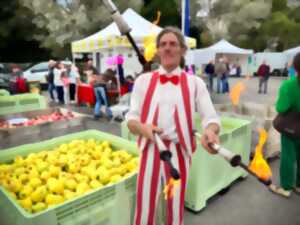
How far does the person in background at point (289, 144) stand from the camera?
8.54 feet

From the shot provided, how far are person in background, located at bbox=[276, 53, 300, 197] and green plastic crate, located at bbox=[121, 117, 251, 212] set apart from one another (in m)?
0.56

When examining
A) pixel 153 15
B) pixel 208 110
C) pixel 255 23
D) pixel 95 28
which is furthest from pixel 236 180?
pixel 255 23

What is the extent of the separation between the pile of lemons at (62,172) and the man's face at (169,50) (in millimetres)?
1013

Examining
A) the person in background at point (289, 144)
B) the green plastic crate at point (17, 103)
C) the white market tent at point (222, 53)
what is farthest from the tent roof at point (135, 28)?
the white market tent at point (222, 53)

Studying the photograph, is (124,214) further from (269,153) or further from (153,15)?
(153,15)

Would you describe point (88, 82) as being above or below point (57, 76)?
below

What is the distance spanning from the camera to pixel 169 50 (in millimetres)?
1650

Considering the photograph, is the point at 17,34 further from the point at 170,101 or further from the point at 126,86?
the point at 170,101

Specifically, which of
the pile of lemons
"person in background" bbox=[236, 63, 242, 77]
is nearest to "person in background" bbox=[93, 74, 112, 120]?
the pile of lemons

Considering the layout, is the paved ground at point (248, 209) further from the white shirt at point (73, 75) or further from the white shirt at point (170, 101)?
the white shirt at point (73, 75)

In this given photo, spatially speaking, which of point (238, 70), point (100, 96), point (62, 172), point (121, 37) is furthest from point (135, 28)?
point (238, 70)

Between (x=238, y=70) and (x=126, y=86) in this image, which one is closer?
(x=126, y=86)

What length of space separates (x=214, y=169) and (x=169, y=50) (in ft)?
6.10

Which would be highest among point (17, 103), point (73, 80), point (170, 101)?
point (170, 101)
